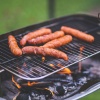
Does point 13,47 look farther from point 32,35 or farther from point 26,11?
point 26,11

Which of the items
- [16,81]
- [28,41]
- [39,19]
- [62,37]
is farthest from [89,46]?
[39,19]

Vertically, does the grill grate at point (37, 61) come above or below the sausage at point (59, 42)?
below

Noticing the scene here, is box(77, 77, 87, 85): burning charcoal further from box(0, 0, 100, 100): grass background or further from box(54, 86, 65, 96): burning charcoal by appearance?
box(0, 0, 100, 100): grass background

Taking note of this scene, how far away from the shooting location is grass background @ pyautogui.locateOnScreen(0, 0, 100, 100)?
7.15m

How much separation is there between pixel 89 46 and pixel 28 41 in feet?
Answer: 2.36

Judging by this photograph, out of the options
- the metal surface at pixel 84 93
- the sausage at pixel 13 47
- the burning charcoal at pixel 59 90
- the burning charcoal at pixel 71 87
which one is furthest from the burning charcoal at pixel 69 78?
the sausage at pixel 13 47

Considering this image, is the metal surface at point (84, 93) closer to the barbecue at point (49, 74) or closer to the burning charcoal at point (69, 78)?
the barbecue at point (49, 74)

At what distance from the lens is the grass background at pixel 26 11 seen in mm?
7148

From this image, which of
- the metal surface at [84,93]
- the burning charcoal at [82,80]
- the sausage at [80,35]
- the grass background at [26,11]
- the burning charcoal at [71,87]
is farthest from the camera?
the grass background at [26,11]

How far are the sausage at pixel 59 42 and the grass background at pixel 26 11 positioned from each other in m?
3.18

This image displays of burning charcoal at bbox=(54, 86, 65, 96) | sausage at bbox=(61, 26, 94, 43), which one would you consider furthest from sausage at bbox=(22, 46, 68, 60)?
sausage at bbox=(61, 26, 94, 43)

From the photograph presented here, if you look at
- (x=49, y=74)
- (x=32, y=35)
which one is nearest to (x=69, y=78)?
(x=32, y=35)

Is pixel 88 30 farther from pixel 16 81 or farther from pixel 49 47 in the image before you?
pixel 16 81

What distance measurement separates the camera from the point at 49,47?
346 cm
